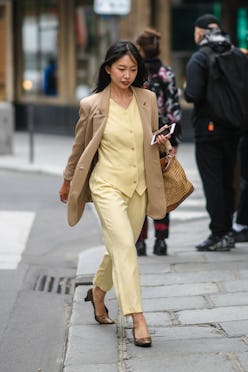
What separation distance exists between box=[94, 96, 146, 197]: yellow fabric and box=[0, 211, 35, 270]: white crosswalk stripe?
273 centimetres

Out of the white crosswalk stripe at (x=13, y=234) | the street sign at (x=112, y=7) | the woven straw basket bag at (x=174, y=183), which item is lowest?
the white crosswalk stripe at (x=13, y=234)

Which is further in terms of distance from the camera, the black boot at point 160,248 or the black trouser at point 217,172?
the black boot at point 160,248

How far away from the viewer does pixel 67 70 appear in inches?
862

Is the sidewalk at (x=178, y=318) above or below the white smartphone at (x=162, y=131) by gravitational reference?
below

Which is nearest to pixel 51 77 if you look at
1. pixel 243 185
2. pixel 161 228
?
pixel 243 185

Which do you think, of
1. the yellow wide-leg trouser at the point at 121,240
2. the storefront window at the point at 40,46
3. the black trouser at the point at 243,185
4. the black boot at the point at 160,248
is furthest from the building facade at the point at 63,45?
the yellow wide-leg trouser at the point at 121,240

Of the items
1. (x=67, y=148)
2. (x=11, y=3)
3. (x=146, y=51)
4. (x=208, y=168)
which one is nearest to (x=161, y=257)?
A: (x=208, y=168)

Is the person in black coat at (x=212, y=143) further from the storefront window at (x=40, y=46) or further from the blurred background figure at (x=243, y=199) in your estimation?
the storefront window at (x=40, y=46)

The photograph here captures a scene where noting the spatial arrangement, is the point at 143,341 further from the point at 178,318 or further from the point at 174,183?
the point at 174,183

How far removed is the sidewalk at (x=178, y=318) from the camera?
5375 mm

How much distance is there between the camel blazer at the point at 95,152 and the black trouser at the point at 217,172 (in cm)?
242

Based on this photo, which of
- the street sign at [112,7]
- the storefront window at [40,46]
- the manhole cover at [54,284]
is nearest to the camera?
the manhole cover at [54,284]

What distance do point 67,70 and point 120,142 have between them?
16.2 meters

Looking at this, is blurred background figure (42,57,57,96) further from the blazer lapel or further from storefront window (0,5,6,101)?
the blazer lapel
